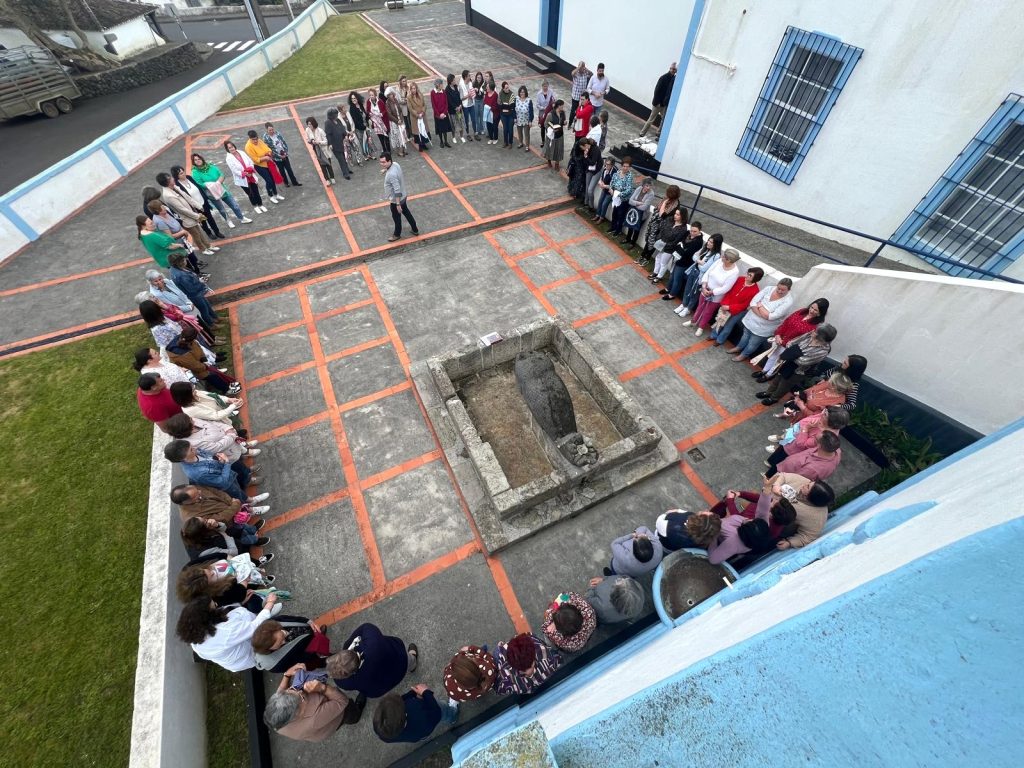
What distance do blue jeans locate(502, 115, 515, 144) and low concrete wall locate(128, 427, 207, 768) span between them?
13139mm

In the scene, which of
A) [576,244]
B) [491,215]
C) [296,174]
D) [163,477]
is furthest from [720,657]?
[296,174]

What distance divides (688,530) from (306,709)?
13.0ft

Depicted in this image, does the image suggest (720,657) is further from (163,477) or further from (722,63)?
(722,63)

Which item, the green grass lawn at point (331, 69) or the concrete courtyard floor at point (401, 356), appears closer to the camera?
the concrete courtyard floor at point (401, 356)

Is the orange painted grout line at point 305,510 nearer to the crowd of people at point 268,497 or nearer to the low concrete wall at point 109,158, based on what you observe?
the crowd of people at point 268,497

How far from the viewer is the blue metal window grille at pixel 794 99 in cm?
771

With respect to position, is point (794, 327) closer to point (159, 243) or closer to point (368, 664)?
point (368, 664)

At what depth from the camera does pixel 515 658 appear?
4.09m

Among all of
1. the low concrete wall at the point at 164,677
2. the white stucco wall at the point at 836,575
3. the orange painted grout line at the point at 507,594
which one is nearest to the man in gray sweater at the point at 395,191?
the low concrete wall at the point at 164,677

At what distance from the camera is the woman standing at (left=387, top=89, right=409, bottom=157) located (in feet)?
41.7

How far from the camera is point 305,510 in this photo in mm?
6363

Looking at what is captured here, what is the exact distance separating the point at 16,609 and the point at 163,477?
6.75ft

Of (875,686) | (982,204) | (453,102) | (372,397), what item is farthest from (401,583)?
(453,102)

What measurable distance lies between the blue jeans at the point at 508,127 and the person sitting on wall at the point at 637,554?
1301cm
